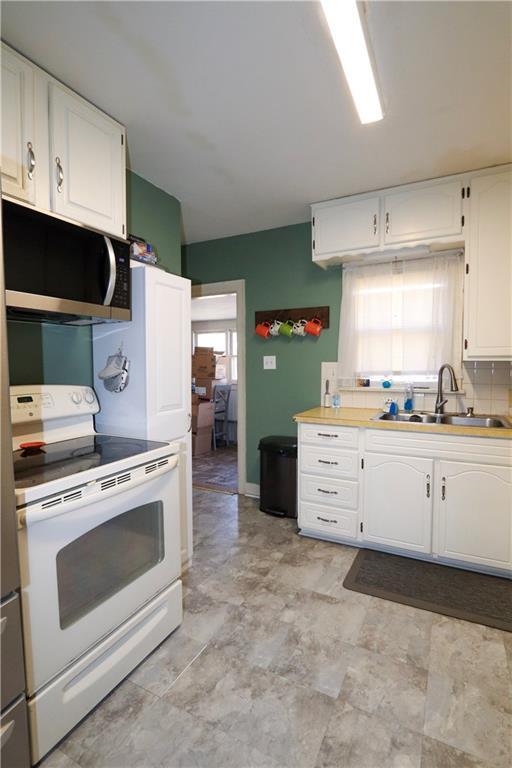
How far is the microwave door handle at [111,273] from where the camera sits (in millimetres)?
1669

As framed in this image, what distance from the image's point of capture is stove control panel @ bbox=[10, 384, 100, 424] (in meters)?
1.63

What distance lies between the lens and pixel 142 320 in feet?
6.29

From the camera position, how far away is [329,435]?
2586 mm

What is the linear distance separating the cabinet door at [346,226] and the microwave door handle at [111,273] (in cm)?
159

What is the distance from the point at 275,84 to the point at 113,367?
1517 mm

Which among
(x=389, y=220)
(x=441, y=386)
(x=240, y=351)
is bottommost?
(x=441, y=386)

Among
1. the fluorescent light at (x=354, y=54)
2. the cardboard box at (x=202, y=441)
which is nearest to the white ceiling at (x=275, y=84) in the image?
the fluorescent light at (x=354, y=54)

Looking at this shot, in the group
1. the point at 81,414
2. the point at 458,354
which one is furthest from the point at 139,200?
the point at 458,354

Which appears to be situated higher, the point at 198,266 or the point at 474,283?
the point at 198,266

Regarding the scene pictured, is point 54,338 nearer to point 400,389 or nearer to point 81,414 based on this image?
point 81,414

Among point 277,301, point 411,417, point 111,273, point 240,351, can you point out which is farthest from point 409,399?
point 111,273

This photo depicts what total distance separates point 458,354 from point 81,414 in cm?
251

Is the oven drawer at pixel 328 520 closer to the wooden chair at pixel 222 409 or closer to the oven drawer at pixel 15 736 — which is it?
the oven drawer at pixel 15 736

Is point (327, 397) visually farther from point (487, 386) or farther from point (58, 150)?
point (58, 150)
